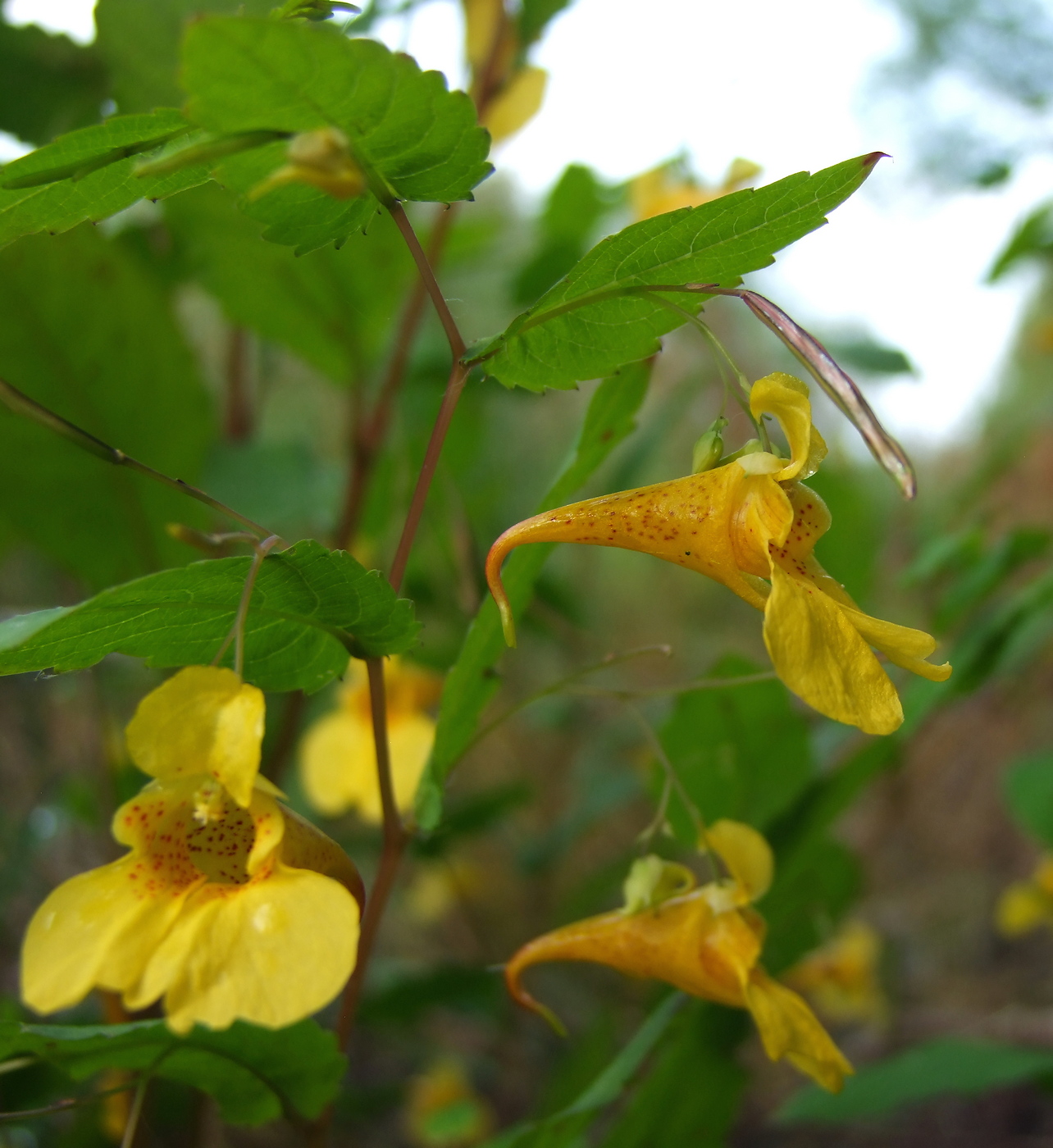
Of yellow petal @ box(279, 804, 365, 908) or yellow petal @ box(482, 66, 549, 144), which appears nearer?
yellow petal @ box(279, 804, 365, 908)

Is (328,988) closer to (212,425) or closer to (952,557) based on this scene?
(212,425)

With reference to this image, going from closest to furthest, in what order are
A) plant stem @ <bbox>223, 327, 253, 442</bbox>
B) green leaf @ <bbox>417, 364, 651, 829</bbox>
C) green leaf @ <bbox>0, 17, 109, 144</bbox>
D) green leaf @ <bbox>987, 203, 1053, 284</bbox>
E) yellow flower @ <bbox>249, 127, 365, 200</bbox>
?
yellow flower @ <bbox>249, 127, 365, 200</bbox>
green leaf @ <bbox>417, 364, 651, 829</bbox>
green leaf @ <bbox>0, 17, 109, 144</bbox>
green leaf @ <bbox>987, 203, 1053, 284</bbox>
plant stem @ <bbox>223, 327, 253, 442</bbox>

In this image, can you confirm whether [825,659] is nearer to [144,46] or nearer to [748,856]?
[748,856]

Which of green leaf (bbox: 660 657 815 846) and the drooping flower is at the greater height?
the drooping flower

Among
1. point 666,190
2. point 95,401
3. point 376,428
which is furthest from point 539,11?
point 95,401

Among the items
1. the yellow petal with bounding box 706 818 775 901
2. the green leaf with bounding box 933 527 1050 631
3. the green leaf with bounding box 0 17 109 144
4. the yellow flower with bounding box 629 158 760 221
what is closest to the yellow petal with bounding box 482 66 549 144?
the yellow flower with bounding box 629 158 760 221

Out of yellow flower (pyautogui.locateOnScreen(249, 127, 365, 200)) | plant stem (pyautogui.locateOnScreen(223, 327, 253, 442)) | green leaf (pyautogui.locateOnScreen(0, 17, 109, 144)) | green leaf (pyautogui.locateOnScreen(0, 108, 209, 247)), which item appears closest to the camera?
yellow flower (pyautogui.locateOnScreen(249, 127, 365, 200))

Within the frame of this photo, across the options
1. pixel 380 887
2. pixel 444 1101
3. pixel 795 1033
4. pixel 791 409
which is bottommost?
pixel 444 1101

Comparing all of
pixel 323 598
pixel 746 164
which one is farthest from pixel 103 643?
pixel 746 164

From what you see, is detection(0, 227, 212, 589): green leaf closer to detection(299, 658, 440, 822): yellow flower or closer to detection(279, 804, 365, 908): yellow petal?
detection(299, 658, 440, 822): yellow flower
